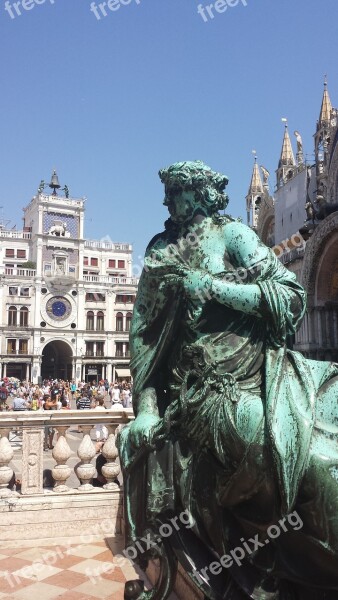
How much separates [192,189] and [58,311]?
5160cm

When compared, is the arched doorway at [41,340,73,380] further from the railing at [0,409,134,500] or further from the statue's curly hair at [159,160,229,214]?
the statue's curly hair at [159,160,229,214]

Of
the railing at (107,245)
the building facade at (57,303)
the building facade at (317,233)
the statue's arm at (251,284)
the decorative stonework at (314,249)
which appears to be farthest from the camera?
the railing at (107,245)

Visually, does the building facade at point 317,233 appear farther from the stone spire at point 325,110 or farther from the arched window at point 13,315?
the arched window at point 13,315

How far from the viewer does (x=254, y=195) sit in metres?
44.8

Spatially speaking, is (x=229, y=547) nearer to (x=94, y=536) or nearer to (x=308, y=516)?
(x=308, y=516)

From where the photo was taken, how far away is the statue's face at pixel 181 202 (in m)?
2.28

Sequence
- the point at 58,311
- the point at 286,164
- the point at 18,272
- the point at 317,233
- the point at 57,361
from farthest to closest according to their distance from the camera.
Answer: the point at 57,361
the point at 58,311
the point at 18,272
the point at 286,164
the point at 317,233

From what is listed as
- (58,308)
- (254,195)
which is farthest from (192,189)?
→ (58,308)

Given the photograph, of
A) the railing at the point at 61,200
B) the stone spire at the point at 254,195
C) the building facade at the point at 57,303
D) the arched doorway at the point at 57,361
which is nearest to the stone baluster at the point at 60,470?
the stone spire at the point at 254,195

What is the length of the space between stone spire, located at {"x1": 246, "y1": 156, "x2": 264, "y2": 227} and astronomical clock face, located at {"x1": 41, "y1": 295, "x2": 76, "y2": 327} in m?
20.2

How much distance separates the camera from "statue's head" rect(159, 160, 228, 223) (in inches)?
88.2

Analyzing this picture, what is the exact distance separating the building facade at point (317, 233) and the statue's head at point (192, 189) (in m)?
19.9

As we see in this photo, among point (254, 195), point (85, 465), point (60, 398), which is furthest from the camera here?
point (254, 195)

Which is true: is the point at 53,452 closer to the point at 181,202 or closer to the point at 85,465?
the point at 85,465
